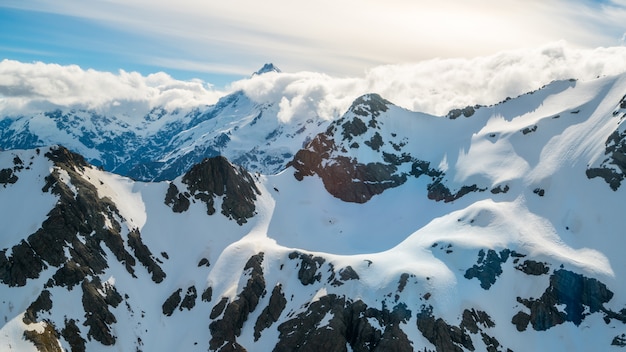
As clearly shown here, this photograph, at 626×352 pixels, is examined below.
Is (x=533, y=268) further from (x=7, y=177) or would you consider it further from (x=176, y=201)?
(x=7, y=177)

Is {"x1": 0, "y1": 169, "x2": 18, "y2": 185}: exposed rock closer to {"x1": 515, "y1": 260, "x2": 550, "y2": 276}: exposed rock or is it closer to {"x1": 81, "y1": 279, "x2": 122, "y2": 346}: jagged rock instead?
{"x1": 81, "y1": 279, "x2": 122, "y2": 346}: jagged rock

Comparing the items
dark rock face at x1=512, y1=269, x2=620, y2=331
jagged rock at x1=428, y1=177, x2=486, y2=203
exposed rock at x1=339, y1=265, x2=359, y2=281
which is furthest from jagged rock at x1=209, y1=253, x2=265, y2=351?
jagged rock at x1=428, y1=177, x2=486, y2=203

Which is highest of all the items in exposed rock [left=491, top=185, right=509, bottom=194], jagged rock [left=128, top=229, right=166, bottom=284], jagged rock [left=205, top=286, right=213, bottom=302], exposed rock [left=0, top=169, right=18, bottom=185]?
exposed rock [left=0, top=169, right=18, bottom=185]

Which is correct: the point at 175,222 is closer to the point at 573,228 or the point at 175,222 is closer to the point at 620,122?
the point at 573,228

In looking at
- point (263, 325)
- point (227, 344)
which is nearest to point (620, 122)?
point (263, 325)

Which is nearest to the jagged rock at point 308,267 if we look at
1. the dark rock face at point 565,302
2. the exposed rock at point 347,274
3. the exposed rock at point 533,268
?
the exposed rock at point 347,274

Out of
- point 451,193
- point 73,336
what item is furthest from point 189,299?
point 451,193
